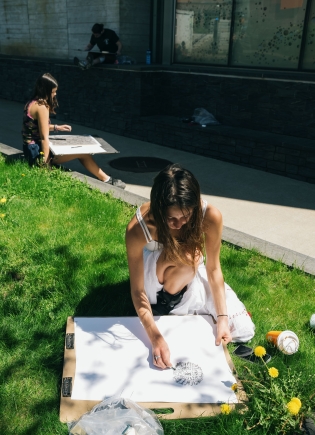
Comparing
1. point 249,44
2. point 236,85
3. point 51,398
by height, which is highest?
point 249,44

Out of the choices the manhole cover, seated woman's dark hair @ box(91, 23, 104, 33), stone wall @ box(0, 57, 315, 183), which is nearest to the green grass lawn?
the manhole cover

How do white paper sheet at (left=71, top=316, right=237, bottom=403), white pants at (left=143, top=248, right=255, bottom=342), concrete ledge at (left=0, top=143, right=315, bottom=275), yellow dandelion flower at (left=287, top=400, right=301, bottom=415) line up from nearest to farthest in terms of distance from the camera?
yellow dandelion flower at (left=287, top=400, right=301, bottom=415)
white paper sheet at (left=71, top=316, right=237, bottom=403)
white pants at (left=143, top=248, right=255, bottom=342)
concrete ledge at (left=0, top=143, right=315, bottom=275)

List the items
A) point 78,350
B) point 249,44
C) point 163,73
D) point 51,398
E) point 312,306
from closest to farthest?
point 51,398
point 78,350
point 312,306
point 249,44
point 163,73

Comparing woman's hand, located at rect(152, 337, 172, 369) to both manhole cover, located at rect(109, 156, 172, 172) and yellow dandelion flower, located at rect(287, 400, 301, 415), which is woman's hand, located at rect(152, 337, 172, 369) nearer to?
yellow dandelion flower, located at rect(287, 400, 301, 415)

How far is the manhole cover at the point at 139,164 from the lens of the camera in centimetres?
734

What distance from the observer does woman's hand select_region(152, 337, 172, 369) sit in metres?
2.63

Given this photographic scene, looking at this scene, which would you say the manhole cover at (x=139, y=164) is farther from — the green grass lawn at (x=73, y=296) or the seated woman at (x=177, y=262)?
the seated woman at (x=177, y=262)

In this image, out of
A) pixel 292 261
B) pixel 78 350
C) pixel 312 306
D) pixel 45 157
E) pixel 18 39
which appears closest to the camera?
pixel 78 350

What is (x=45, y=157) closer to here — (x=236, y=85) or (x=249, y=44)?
(x=236, y=85)

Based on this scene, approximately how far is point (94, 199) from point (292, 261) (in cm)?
237

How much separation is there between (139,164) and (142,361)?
17.0ft

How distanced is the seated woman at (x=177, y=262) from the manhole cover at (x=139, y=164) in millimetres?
4256

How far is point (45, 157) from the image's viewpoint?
19.9 ft

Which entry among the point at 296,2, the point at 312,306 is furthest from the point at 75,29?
the point at 312,306
